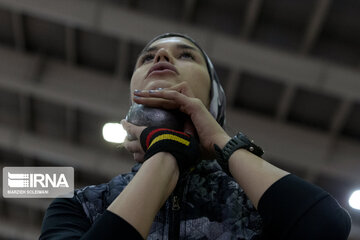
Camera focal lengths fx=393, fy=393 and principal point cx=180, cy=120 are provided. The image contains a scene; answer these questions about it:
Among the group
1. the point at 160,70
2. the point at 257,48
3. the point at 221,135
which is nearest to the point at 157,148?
the point at 221,135

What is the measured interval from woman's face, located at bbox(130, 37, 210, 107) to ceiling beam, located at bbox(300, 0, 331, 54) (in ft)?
12.3

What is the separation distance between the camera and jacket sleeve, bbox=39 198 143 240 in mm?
838

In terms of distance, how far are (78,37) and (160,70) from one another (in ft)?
17.1

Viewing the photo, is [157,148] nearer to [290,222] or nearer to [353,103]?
[290,222]

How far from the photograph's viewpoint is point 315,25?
5090 mm

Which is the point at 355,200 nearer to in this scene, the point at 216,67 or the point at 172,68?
the point at 216,67

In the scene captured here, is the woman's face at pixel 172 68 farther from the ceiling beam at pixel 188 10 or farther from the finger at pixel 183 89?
the ceiling beam at pixel 188 10

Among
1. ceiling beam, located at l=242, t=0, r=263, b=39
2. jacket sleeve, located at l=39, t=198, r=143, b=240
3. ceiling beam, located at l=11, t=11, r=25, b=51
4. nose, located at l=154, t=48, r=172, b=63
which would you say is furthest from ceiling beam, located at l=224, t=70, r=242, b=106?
jacket sleeve, located at l=39, t=198, r=143, b=240

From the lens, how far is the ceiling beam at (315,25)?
4.87 m

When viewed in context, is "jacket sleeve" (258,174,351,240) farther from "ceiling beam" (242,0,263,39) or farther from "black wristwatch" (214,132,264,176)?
"ceiling beam" (242,0,263,39)

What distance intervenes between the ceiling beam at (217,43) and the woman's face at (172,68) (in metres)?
3.63

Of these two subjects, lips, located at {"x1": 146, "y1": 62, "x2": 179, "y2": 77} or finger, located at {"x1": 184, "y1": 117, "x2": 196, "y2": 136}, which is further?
lips, located at {"x1": 146, "y1": 62, "x2": 179, "y2": 77}

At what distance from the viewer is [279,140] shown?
21.1 ft

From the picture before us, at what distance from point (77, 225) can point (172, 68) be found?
672mm
